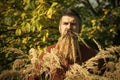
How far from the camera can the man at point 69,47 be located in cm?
281

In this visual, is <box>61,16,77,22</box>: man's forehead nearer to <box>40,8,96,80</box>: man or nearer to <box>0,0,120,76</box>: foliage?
<box>40,8,96,80</box>: man

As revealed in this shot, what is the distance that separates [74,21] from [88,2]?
17.0 feet

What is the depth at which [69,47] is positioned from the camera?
9.36 feet

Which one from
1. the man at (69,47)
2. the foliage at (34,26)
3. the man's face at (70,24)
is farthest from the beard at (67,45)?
the foliage at (34,26)

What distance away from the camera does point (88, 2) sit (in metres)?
8.75

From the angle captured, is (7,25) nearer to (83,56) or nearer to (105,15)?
(105,15)

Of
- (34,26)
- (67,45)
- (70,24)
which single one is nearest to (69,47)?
(67,45)

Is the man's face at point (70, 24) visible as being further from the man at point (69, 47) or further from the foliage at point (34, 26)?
the foliage at point (34, 26)

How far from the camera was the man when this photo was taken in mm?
2815

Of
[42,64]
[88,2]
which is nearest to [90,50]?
[42,64]

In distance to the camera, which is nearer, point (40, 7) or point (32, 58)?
point (32, 58)

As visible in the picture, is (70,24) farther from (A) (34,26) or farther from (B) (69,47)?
(A) (34,26)

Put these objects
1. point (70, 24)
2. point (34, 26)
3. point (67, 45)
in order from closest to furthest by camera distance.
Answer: point (67, 45)
point (70, 24)
point (34, 26)

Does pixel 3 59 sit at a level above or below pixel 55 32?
below
